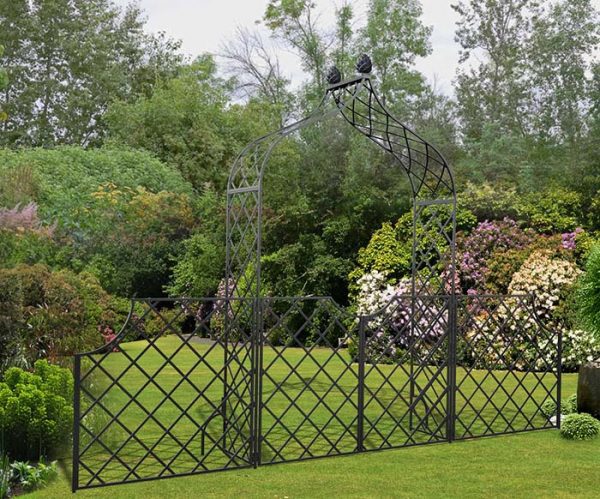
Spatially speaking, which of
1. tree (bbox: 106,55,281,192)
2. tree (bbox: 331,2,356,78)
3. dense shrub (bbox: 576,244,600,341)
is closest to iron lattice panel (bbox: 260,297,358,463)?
dense shrub (bbox: 576,244,600,341)

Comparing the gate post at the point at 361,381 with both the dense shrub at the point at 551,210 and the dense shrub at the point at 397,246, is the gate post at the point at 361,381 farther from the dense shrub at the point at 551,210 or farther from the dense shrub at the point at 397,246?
the dense shrub at the point at 551,210

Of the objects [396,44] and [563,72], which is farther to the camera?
[396,44]

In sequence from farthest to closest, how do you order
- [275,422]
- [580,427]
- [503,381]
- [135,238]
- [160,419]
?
[135,238], [503,381], [160,419], [580,427], [275,422]

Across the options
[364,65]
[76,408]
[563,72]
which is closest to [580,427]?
[364,65]

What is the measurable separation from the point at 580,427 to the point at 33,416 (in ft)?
14.3

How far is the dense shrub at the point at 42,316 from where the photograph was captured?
7605 mm

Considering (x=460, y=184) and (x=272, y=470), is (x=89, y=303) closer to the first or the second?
(x=272, y=470)

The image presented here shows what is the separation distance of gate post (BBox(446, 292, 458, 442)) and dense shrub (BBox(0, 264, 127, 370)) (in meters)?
3.88

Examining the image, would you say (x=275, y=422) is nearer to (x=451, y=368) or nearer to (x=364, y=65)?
(x=451, y=368)

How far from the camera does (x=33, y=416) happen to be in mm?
5777

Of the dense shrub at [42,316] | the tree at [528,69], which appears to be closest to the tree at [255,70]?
the tree at [528,69]

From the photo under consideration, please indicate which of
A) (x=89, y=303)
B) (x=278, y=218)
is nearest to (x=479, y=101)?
(x=278, y=218)

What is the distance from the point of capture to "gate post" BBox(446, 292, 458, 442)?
6.57m

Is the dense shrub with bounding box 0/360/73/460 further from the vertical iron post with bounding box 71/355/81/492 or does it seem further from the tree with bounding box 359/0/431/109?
the tree with bounding box 359/0/431/109
